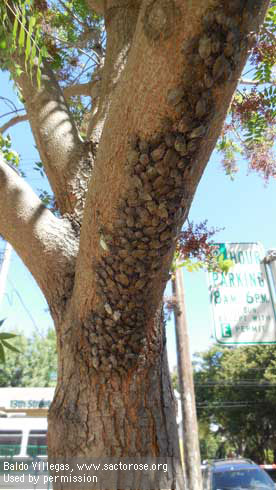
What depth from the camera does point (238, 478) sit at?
6289mm

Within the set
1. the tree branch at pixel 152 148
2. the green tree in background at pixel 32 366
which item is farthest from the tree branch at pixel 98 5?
the green tree in background at pixel 32 366

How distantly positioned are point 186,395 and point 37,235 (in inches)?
218

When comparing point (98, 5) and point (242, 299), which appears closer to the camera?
point (242, 299)

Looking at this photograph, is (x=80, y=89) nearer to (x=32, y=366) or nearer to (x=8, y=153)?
(x=8, y=153)

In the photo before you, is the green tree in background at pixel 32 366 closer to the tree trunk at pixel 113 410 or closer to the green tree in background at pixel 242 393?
the green tree in background at pixel 242 393

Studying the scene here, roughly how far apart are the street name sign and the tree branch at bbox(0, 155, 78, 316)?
946 mm

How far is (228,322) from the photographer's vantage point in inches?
80.1

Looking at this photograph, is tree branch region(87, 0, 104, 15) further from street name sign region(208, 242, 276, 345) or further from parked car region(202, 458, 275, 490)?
parked car region(202, 458, 275, 490)

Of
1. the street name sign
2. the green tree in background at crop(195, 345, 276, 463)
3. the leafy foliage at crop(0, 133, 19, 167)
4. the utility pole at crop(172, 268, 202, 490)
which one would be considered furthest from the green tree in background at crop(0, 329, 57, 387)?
the street name sign

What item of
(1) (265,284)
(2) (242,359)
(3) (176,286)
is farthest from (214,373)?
(1) (265,284)

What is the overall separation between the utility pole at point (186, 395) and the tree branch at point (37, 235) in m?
3.81

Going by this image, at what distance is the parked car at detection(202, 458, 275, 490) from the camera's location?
238 inches

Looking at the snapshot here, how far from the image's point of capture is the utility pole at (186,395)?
5.59 meters

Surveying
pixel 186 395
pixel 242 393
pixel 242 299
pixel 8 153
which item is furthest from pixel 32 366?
pixel 242 299
